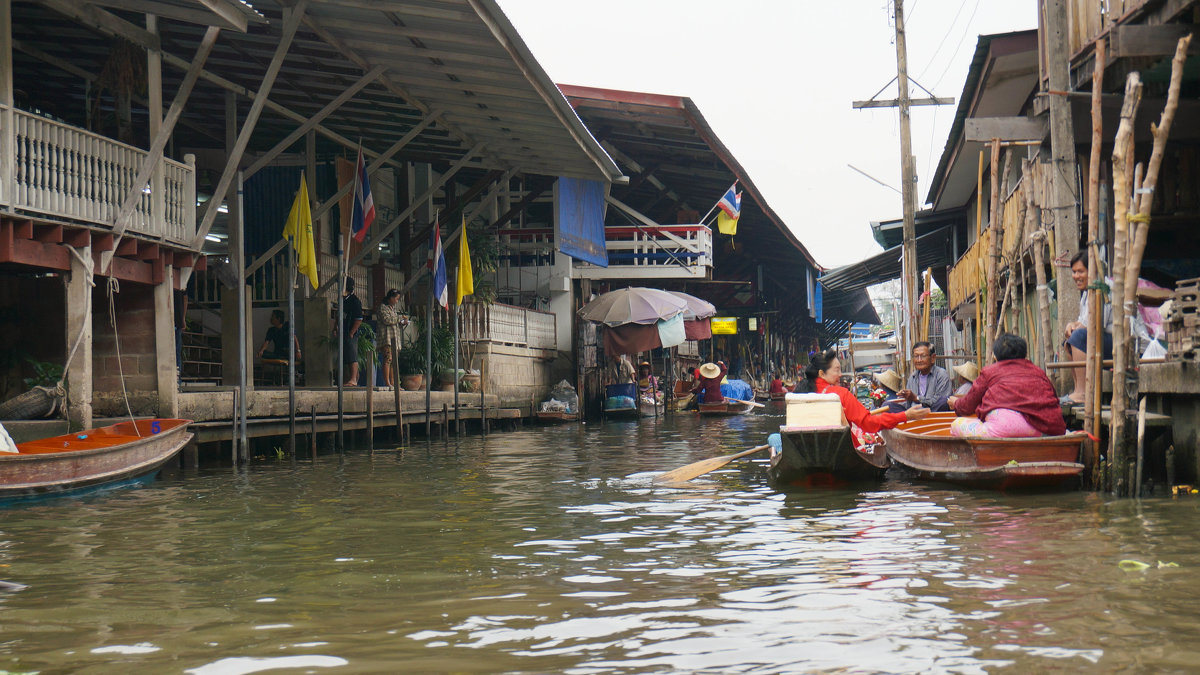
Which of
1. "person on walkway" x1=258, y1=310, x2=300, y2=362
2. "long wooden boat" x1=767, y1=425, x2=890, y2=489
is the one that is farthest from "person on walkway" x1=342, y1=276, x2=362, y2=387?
"long wooden boat" x1=767, y1=425, x2=890, y2=489

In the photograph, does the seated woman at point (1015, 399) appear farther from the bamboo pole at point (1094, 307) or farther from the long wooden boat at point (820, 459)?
the long wooden boat at point (820, 459)

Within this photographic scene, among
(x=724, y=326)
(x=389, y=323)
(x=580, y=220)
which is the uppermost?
(x=580, y=220)

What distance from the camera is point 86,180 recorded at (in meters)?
10.8

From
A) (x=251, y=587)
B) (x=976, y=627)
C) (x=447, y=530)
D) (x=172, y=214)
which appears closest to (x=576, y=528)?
(x=447, y=530)

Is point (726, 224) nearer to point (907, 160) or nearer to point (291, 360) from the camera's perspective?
point (907, 160)

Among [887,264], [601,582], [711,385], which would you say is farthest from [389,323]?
[887,264]

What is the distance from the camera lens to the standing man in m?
11.4

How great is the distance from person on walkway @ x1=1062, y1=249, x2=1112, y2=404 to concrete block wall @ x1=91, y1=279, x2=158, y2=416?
8778 millimetres

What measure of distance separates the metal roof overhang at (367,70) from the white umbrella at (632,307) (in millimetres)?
5758

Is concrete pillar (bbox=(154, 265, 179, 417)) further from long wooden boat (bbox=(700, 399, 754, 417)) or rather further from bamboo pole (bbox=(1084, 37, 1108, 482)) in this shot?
long wooden boat (bbox=(700, 399, 754, 417))

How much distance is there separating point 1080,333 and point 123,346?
926 centimetres

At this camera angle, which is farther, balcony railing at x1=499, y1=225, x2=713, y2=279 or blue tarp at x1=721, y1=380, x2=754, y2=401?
blue tarp at x1=721, y1=380, x2=754, y2=401

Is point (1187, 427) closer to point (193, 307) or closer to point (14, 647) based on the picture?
point (14, 647)

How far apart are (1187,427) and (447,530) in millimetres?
5103
